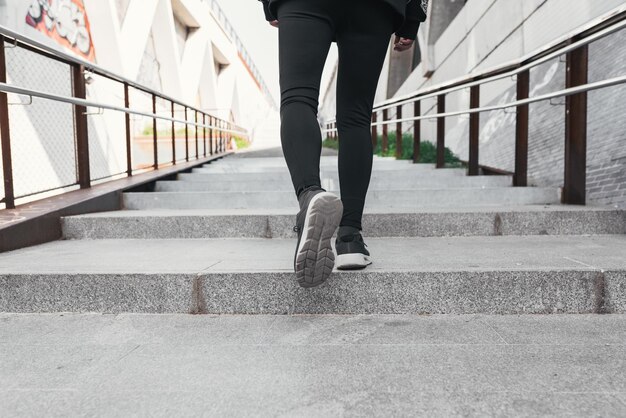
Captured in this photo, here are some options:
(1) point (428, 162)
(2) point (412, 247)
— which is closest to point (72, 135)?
(2) point (412, 247)

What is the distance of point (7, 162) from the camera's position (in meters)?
2.78

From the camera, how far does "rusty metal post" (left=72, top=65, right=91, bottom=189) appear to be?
12.2 feet

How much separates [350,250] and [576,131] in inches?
81.4

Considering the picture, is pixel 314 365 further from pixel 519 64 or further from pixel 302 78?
pixel 519 64

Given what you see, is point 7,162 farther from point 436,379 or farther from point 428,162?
point 428,162

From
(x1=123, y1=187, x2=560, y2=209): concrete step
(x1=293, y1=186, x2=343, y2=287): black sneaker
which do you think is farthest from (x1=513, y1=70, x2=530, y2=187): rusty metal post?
(x1=293, y1=186, x2=343, y2=287): black sneaker

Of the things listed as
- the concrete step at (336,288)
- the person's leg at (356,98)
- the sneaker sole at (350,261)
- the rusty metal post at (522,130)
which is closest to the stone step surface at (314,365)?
the concrete step at (336,288)

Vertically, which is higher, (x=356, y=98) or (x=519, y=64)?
(x=519, y=64)

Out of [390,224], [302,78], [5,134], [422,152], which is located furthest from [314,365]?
[422,152]

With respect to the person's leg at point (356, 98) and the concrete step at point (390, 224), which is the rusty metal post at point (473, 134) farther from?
the person's leg at point (356, 98)

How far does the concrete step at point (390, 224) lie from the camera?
274 centimetres

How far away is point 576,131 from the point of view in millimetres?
3115

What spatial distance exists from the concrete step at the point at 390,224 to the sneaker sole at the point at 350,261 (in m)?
0.97

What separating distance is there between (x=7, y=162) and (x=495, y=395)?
9.07 ft
